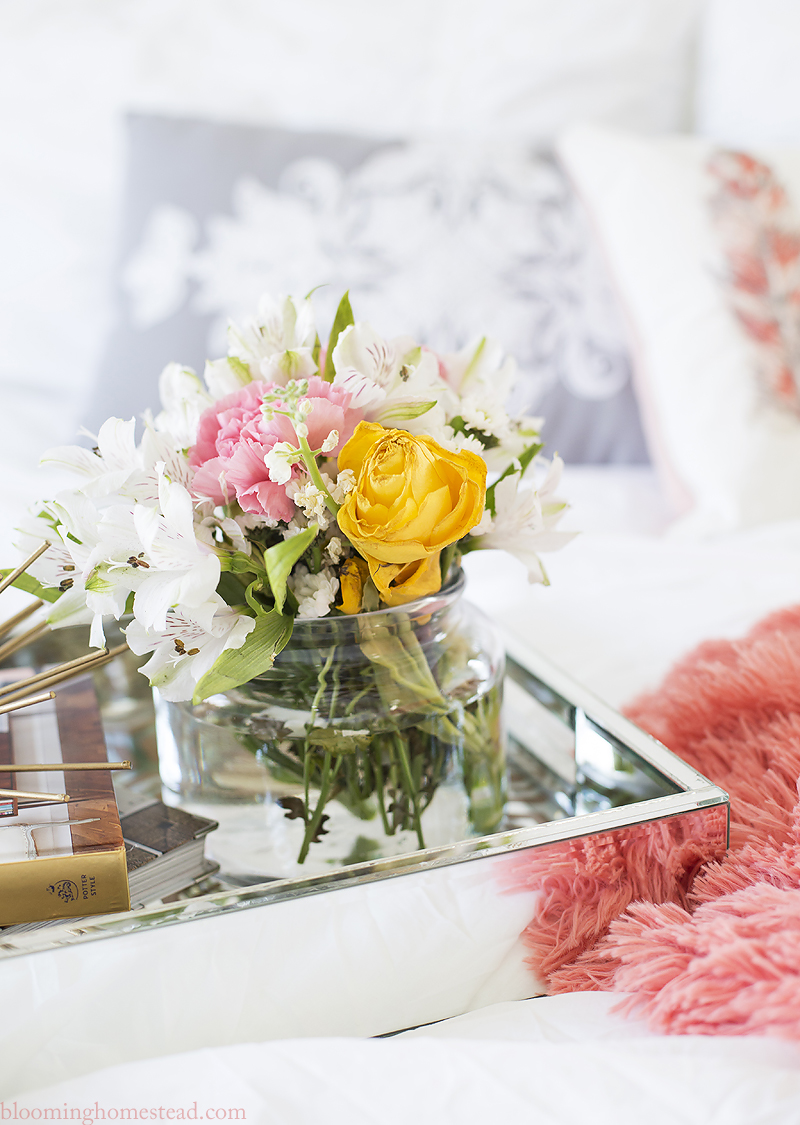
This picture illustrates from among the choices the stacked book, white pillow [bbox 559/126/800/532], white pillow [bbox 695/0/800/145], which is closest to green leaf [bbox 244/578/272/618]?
the stacked book

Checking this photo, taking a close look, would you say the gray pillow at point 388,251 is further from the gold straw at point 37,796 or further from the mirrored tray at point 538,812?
the gold straw at point 37,796

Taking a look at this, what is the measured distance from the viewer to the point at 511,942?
473 mm

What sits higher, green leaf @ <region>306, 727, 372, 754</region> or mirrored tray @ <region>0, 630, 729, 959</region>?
green leaf @ <region>306, 727, 372, 754</region>

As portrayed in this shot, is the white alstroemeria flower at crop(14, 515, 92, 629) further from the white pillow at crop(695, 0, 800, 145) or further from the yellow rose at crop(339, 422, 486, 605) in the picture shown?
the white pillow at crop(695, 0, 800, 145)

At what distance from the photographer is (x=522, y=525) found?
54 cm

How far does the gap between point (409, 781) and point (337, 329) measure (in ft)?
0.90

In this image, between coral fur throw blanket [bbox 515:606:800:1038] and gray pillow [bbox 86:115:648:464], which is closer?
coral fur throw blanket [bbox 515:606:800:1038]

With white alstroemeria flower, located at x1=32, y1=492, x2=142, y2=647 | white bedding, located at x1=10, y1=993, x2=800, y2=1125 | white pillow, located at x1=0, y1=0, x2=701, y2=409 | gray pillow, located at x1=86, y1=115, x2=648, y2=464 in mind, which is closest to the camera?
white bedding, located at x1=10, y1=993, x2=800, y2=1125

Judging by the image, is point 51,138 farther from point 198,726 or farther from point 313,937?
point 313,937

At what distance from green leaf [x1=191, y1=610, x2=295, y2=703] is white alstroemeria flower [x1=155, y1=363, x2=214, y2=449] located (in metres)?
0.12

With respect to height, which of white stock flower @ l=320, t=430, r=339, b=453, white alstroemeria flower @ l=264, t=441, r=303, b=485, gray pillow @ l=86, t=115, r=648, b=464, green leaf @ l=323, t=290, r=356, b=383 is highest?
gray pillow @ l=86, t=115, r=648, b=464

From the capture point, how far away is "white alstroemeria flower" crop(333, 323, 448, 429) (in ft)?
1.59

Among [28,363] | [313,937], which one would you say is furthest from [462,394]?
[28,363]

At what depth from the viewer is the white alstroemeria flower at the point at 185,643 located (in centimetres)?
45
